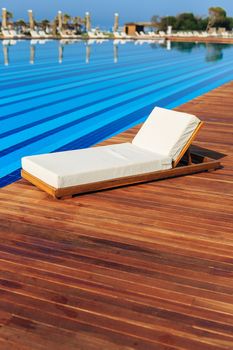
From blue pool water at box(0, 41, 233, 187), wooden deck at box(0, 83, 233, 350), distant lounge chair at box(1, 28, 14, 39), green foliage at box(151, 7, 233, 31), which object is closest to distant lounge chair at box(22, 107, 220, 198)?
wooden deck at box(0, 83, 233, 350)

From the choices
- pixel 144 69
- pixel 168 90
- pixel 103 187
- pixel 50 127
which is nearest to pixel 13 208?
pixel 103 187

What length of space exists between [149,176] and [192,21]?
51.5 meters

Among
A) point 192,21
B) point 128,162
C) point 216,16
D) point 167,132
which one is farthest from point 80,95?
point 216,16

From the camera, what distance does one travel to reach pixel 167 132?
15.1 feet

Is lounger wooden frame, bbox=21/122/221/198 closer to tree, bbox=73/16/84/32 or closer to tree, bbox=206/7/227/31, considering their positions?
tree, bbox=73/16/84/32

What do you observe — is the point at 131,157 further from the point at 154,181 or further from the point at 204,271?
the point at 204,271

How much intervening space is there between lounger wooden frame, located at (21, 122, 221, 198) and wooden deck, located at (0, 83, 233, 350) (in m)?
0.07

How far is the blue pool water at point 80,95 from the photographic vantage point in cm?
718

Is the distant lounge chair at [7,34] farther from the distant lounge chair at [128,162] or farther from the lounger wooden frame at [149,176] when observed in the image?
the lounger wooden frame at [149,176]

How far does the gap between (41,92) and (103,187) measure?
7.75m

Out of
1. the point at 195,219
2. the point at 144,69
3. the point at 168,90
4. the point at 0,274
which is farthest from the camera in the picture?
the point at 144,69

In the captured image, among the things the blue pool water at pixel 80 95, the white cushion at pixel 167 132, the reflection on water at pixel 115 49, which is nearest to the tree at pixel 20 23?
the reflection on water at pixel 115 49

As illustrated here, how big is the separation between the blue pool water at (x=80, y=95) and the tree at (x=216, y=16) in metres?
36.7

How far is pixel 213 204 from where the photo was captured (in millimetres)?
3834
